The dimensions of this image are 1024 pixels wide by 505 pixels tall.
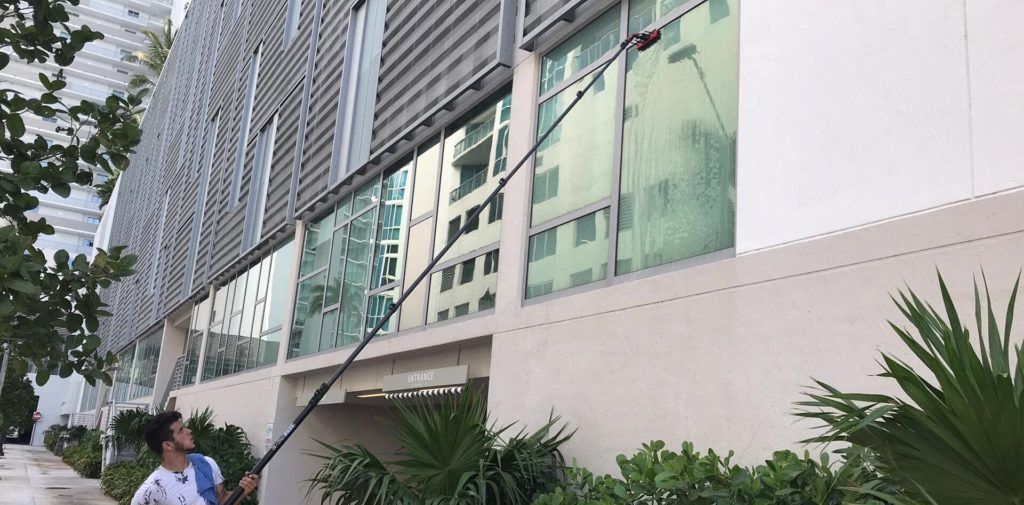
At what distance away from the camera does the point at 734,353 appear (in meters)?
4.73

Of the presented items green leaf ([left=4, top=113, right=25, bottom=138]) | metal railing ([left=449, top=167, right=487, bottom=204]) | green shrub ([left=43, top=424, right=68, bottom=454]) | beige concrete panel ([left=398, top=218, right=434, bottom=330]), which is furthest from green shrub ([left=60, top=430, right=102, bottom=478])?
green leaf ([left=4, top=113, right=25, bottom=138])

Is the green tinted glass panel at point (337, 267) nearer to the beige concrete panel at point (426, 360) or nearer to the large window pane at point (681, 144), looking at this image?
the beige concrete panel at point (426, 360)

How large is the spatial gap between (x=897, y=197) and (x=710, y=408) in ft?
4.99

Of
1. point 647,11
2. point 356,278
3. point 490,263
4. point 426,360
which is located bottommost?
point 426,360

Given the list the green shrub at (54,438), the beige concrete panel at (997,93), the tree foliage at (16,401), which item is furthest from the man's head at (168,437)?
the tree foliage at (16,401)

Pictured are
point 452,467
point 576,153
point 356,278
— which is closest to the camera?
point 452,467

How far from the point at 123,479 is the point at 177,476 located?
15896 millimetres

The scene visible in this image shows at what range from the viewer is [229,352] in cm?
1667

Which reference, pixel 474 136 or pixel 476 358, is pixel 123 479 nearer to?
pixel 476 358

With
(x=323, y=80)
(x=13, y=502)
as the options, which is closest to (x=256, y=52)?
(x=323, y=80)

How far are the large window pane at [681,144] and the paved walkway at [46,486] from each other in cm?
1621

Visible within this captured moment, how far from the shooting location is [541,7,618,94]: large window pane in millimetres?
6824

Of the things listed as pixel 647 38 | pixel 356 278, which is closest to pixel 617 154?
pixel 647 38

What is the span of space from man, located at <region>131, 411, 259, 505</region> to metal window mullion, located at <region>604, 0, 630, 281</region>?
2891 mm
